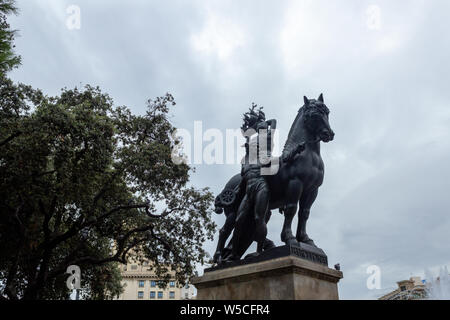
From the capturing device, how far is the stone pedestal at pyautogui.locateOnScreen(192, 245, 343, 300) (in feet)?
22.1

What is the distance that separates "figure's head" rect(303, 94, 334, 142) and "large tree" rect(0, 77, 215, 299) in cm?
1030

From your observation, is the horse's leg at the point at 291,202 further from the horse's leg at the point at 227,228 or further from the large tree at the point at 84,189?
the large tree at the point at 84,189

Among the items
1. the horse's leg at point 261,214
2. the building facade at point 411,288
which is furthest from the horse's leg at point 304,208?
the building facade at point 411,288

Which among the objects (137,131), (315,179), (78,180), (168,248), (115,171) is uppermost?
(137,131)

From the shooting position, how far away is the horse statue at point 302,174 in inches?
305

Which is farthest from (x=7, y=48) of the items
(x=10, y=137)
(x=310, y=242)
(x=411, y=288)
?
(x=411, y=288)

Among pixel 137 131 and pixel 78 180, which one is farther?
pixel 137 131
